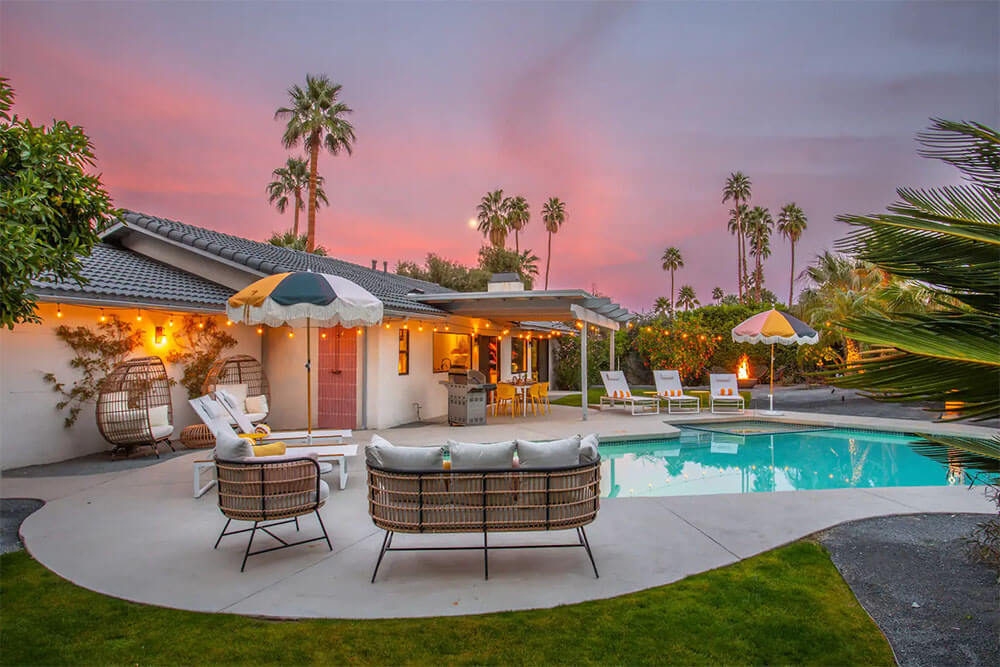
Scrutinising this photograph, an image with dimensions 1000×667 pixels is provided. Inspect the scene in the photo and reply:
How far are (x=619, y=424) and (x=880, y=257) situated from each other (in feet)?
34.8

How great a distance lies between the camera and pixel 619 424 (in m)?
12.2

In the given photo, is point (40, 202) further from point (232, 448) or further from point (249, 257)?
point (249, 257)

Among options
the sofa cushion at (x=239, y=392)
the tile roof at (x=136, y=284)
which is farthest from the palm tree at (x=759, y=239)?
the sofa cushion at (x=239, y=392)

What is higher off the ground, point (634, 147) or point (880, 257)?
point (634, 147)

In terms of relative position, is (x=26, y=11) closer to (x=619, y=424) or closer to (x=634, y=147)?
(x=619, y=424)

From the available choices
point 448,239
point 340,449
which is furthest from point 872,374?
point 448,239

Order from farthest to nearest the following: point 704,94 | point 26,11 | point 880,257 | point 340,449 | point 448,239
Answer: point 448,239, point 704,94, point 26,11, point 340,449, point 880,257

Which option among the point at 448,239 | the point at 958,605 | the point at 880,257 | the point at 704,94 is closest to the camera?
the point at 880,257

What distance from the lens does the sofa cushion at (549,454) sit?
440 cm

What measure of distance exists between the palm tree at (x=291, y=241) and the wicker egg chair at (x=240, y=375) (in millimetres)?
15082

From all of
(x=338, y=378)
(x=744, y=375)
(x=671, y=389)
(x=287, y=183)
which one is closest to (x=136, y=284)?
(x=338, y=378)

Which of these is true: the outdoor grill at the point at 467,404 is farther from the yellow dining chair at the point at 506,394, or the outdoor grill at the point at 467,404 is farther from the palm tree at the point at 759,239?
the palm tree at the point at 759,239

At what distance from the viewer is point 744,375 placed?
68.1 ft

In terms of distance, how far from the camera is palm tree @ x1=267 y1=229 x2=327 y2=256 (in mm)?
26906
